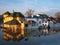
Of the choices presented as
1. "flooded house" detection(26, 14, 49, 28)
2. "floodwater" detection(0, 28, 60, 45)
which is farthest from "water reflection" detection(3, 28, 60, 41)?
"flooded house" detection(26, 14, 49, 28)

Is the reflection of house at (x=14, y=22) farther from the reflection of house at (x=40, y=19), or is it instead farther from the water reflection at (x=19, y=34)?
the reflection of house at (x=40, y=19)

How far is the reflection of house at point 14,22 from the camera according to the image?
3721 mm

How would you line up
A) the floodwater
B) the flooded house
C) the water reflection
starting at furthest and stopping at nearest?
1. the flooded house
2. the water reflection
3. the floodwater

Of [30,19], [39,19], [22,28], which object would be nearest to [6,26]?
[22,28]

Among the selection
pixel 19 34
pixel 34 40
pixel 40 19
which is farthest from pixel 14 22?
pixel 40 19

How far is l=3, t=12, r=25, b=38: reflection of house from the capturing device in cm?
372

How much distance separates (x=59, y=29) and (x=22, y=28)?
1.80 metres

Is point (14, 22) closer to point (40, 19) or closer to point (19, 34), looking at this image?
point (19, 34)

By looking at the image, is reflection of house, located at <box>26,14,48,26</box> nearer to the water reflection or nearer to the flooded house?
the flooded house

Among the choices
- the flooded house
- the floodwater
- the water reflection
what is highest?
the flooded house

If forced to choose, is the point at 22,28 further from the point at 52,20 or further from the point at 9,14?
the point at 52,20

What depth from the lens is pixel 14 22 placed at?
12.3 feet

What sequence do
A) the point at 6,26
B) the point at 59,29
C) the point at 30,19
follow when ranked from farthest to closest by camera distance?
the point at 59,29 < the point at 30,19 < the point at 6,26

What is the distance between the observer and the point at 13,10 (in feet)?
12.6
